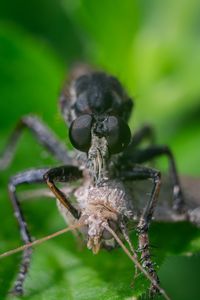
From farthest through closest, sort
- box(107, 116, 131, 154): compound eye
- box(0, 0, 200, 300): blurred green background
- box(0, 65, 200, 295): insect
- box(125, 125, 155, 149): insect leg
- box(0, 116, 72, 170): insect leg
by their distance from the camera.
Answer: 1. box(0, 0, 200, 300): blurred green background
2. box(125, 125, 155, 149): insect leg
3. box(0, 116, 72, 170): insect leg
4. box(107, 116, 131, 154): compound eye
5. box(0, 65, 200, 295): insect

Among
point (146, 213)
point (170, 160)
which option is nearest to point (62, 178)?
point (146, 213)

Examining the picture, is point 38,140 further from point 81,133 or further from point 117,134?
point 117,134

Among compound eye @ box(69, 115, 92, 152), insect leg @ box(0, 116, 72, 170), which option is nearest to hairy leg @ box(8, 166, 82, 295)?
compound eye @ box(69, 115, 92, 152)

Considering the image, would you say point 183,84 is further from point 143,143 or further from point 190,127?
point 143,143

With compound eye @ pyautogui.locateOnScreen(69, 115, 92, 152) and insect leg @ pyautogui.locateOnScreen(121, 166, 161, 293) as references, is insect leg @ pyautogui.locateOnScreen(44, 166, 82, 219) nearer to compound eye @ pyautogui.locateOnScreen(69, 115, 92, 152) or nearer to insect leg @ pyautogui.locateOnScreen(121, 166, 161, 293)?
compound eye @ pyautogui.locateOnScreen(69, 115, 92, 152)

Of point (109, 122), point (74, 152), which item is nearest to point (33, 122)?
point (74, 152)

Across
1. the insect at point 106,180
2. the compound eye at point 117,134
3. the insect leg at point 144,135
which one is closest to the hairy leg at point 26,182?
the insect at point 106,180

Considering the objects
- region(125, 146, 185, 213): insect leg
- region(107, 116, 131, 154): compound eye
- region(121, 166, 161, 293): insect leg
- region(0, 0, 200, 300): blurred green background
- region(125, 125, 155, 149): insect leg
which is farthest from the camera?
region(0, 0, 200, 300): blurred green background

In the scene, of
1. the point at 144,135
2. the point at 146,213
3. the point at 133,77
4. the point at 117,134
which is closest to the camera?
the point at 146,213
